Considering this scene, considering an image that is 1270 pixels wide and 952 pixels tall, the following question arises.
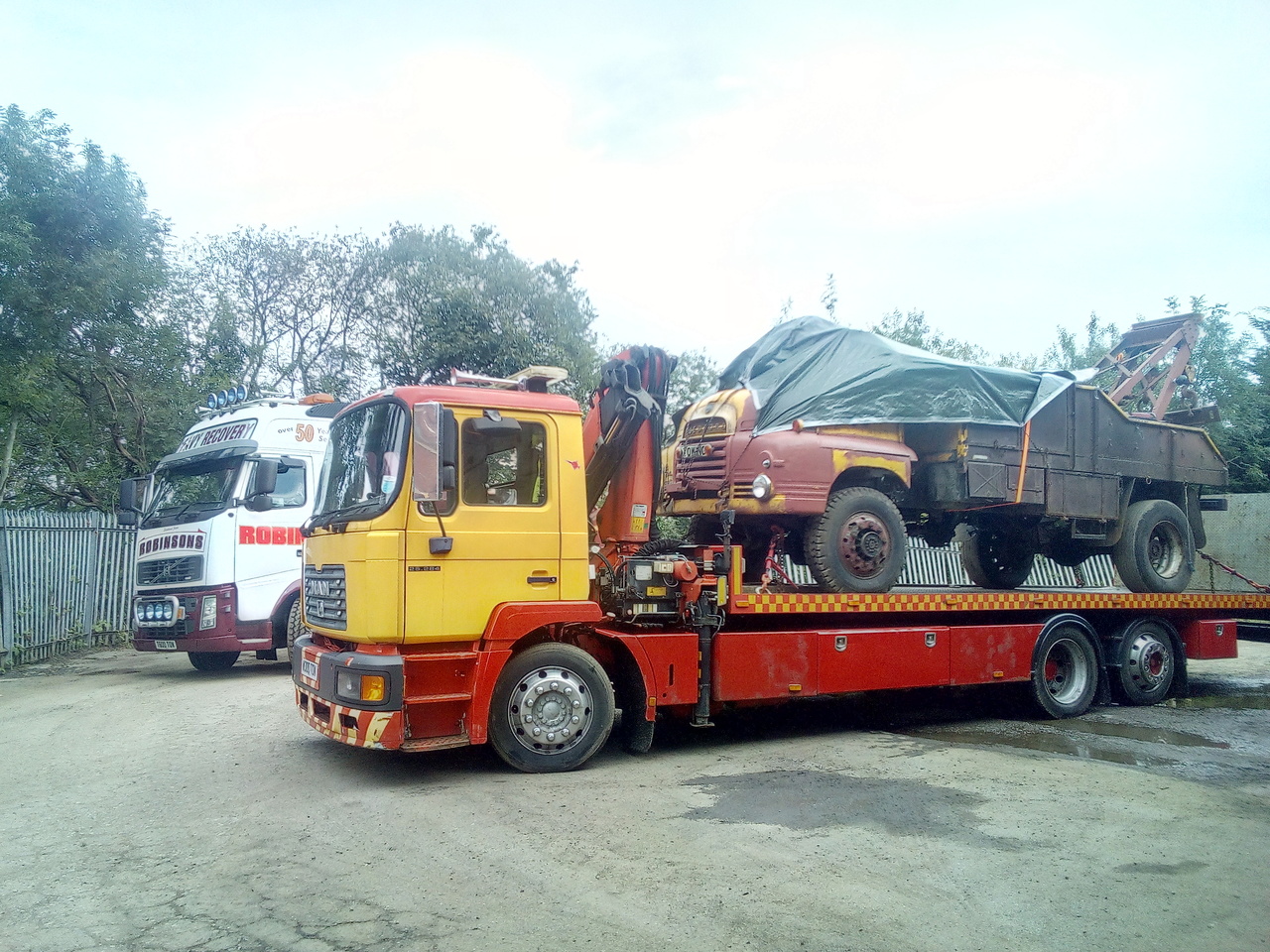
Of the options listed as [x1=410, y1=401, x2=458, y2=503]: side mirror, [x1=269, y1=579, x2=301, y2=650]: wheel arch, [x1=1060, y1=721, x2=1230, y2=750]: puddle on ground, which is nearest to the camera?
[x1=410, y1=401, x2=458, y2=503]: side mirror

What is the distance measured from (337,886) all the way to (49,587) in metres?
10.8

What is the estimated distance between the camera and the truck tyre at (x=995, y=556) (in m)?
10.9

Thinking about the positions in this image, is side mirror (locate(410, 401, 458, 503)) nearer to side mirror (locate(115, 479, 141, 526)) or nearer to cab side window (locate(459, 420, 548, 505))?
cab side window (locate(459, 420, 548, 505))

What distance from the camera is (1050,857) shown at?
4.95 metres

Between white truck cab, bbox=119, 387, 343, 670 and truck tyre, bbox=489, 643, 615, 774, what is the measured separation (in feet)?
15.5

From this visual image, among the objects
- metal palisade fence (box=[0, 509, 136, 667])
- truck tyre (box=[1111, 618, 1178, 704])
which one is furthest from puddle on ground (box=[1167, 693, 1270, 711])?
metal palisade fence (box=[0, 509, 136, 667])

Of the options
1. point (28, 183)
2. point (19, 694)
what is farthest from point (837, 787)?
point (28, 183)

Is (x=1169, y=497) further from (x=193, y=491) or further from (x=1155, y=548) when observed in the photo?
(x=193, y=491)

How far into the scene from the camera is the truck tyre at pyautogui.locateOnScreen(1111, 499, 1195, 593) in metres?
10.2

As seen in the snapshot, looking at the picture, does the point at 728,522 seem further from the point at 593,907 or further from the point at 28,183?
the point at 28,183

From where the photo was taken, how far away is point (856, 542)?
8258 millimetres

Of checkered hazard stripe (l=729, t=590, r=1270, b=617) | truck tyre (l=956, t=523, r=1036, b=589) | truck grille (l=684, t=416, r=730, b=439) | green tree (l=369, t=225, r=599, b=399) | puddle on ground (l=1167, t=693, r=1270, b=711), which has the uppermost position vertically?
green tree (l=369, t=225, r=599, b=399)

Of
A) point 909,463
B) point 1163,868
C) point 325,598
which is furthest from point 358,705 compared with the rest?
point 909,463

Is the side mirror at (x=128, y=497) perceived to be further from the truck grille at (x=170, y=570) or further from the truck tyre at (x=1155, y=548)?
the truck tyre at (x=1155, y=548)
